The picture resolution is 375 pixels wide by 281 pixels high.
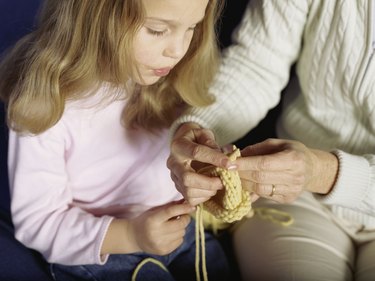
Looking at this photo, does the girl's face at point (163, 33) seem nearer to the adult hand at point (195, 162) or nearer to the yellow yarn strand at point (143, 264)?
the adult hand at point (195, 162)

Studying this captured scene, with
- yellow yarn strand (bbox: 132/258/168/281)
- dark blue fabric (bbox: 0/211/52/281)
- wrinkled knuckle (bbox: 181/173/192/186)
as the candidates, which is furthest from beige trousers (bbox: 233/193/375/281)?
dark blue fabric (bbox: 0/211/52/281)

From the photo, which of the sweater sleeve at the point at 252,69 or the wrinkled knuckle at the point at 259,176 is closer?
the wrinkled knuckle at the point at 259,176

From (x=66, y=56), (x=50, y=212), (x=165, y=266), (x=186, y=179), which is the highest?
Answer: (x=66, y=56)

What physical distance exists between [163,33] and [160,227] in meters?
0.31

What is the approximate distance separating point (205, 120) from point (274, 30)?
0.21 m

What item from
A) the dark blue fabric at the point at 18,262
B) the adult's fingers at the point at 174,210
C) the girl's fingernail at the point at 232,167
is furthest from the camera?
the dark blue fabric at the point at 18,262

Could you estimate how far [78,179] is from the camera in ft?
3.41

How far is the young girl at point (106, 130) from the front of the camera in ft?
2.88

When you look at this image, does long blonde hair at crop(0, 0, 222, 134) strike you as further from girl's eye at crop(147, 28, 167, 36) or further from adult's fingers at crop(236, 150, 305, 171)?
adult's fingers at crop(236, 150, 305, 171)

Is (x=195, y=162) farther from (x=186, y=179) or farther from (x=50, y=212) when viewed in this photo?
(x=50, y=212)

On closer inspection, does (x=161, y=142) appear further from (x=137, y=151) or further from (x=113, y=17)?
(x=113, y=17)

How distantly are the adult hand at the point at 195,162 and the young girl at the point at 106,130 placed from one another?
0.19ft

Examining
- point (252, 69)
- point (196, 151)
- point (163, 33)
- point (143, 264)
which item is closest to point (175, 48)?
point (163, 33)

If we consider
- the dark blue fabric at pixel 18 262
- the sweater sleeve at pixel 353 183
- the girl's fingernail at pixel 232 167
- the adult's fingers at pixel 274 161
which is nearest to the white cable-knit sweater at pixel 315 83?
the sweater sleeve at pixel 353 183
